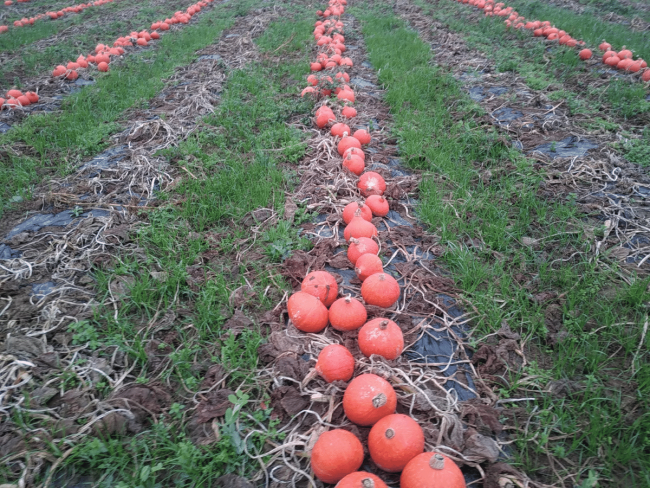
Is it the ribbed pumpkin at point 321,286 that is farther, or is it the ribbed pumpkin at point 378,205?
the ribbed pumpkin at point 378,205

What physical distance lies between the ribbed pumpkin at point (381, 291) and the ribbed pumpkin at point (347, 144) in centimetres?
278

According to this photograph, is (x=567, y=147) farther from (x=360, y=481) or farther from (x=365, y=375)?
(x=360, y=481)

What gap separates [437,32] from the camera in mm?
12305

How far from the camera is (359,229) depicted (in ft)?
12.7

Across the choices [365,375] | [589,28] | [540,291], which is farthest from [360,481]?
[589,28]

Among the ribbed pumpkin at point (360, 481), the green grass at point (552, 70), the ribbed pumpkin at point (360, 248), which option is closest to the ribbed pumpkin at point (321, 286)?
the ribbed pumpkin at point (360, 248)

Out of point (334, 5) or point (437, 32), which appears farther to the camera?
point (334, 5)

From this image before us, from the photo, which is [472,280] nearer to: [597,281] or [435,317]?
[435,317]

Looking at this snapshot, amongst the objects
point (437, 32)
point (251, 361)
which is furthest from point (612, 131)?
point (437, 32)

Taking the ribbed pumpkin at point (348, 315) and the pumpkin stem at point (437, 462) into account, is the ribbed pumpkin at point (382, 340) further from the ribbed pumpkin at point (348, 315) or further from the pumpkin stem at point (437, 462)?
the pumpkin stem at point (437, 462)

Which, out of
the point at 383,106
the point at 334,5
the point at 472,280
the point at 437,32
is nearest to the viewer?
the point at 472,280

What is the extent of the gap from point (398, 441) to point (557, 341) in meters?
1.74

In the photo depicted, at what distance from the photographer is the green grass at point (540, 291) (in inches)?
91.9

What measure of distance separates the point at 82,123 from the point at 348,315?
635 centimetres
